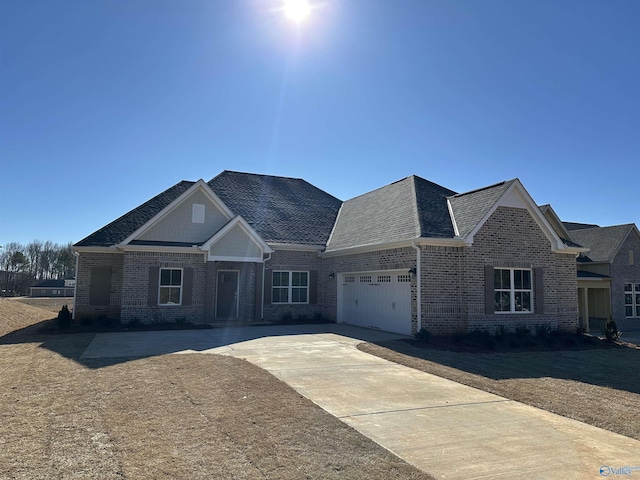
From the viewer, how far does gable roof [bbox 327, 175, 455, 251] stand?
1568 cm

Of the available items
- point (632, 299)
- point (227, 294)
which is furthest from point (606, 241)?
point (227, 294)

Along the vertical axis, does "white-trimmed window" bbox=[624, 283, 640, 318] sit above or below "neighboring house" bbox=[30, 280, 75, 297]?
above

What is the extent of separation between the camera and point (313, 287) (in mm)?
21016

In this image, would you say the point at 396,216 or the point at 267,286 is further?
the point at 267,286

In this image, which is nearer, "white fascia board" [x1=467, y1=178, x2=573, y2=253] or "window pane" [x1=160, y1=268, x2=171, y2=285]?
"white fascia board" [x1=467, y1=178, x2=573, y2=253]

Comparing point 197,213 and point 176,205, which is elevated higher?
point 176,205

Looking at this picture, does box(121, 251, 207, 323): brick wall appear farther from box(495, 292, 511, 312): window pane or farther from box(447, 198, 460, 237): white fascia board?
box(495, 292, 511, 312): window pane

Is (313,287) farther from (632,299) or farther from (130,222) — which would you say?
(632,299)

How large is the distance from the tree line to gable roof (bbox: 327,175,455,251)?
6114cm

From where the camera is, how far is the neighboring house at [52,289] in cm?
6491

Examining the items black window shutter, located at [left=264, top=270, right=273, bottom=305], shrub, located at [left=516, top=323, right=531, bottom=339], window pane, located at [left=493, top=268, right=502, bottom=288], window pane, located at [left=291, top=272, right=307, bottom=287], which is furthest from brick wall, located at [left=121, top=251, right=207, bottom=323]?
shrub, located at [left=516, top=323, right=531, bottom=339]

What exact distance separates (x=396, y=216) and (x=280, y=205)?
8.15 metres

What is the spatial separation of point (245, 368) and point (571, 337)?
11990mm

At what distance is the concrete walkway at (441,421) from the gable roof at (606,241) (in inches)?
735
